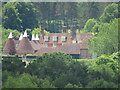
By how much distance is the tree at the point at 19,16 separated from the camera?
102562mm

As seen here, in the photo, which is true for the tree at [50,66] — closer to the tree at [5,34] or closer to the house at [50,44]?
the house at [50,44]

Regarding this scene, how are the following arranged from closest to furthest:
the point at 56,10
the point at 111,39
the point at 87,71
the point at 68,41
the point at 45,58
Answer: the point at 87,71
the point at 45,58
the point at 111,39
the point at 68,41
the point at 56,10

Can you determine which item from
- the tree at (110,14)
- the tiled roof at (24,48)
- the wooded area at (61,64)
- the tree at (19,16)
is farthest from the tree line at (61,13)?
the tiled roof at (24,48)

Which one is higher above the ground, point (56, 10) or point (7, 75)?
point (56, 10)

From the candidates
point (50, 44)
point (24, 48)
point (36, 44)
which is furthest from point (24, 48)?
point (50, 44)

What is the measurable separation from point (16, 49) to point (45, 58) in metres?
37.5

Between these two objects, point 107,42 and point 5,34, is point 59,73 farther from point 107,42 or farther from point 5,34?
point 5,34

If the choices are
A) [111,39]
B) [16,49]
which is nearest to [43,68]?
[111,39]

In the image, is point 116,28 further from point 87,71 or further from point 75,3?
point 75,3

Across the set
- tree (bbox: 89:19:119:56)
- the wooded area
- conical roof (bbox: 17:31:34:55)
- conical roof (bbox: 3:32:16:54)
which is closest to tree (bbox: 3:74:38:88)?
the wooded area

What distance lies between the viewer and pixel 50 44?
9338 cm

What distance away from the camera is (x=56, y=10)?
127062 mm

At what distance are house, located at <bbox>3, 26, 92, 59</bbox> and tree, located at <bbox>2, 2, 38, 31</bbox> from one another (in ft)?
28.6

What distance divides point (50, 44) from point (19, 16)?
51.3ft
